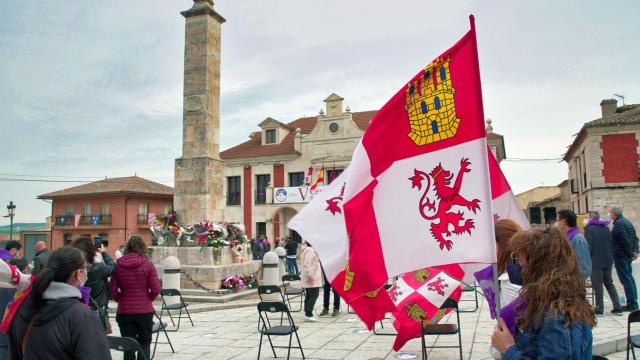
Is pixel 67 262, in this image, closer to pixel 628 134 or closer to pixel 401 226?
pixel 401 226

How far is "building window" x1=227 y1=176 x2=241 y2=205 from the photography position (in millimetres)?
37062

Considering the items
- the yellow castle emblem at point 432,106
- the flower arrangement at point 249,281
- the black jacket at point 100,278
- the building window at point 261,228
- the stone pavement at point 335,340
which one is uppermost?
the yellow castle emblem at point 432,106

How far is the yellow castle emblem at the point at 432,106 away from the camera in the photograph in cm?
368

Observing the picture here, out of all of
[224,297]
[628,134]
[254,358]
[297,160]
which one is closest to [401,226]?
[254,358]

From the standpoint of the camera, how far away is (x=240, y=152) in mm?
37906

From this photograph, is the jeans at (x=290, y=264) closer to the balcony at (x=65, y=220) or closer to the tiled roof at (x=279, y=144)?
the tiled roof at (x=279, y=144)

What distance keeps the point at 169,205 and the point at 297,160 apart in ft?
63.5

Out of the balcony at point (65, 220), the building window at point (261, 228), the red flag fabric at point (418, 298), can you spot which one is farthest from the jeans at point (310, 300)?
the balcony at point (65, 220)

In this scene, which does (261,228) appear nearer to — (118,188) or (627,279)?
(118,188)

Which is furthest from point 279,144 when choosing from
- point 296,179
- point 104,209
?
point 104,209

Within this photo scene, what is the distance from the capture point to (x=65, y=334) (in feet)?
8.33

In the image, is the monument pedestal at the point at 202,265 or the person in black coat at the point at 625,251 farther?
the monument pedestal at the point at 202,265

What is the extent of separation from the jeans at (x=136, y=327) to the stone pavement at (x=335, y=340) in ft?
5.14

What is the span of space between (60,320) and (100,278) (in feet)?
13.3
